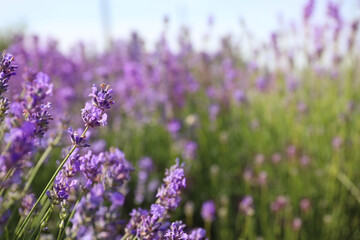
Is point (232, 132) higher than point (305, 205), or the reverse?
point (232, 132)

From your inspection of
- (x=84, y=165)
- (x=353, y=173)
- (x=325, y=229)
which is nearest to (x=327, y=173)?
(x=353, y=173)

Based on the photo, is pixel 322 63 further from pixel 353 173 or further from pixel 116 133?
pixel 116 133

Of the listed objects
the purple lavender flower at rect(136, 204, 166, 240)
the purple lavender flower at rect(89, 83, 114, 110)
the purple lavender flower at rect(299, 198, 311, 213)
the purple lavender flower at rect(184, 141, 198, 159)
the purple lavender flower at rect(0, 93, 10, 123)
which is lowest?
the purple lavender flower at rect(136, 204, 166, 240)

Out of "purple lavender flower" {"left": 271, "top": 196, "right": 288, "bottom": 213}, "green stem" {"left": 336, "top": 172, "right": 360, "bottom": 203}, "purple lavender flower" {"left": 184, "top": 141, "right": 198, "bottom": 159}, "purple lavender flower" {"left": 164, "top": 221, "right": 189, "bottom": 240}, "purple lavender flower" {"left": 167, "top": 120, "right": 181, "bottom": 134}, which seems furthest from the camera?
"purple lavender flower" {"left": 167, "top": 120, "right": 181, "bottom": 134}

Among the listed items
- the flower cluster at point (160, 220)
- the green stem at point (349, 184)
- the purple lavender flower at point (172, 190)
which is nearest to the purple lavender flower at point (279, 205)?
the green stem at point (349, 184)

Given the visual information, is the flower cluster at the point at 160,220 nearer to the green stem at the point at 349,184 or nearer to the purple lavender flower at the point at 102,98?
the purple lavender flower at the point at 102,98

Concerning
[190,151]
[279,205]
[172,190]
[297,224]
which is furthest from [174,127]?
[172,190]

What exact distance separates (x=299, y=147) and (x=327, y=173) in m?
0.35

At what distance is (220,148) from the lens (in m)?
3.69

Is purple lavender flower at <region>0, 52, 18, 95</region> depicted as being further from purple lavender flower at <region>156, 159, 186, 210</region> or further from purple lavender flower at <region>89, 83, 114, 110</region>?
purple lavender flower at <region>156, 159, 186, 210</region>

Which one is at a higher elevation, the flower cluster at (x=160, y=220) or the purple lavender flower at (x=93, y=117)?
the purple lavender flower at (x=93, y=117)

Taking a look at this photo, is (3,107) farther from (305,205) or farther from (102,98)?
(305,205)

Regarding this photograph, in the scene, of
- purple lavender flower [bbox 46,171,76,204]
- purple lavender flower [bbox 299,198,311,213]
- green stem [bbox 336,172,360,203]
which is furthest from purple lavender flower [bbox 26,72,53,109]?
green stem [bbox 336,172,360,203]

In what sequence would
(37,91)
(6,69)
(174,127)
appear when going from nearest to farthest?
1. (37,91)
2. (6,69)
3. (174,127)
